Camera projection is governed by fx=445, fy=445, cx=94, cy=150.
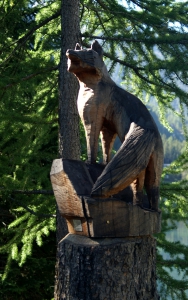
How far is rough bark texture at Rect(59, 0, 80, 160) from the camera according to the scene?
4.50m

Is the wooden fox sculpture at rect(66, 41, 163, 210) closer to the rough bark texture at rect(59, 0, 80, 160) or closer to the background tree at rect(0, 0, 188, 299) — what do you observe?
the rough bark texture at rect(59, 0, 80, 160)

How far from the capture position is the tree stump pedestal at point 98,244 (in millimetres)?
2875

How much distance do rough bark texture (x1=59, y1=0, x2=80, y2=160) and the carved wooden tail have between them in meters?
1.58

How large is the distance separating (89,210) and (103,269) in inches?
15.9

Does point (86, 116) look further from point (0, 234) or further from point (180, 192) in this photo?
point (0, 234)

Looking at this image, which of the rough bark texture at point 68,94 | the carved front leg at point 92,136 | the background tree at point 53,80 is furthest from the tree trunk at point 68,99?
the carved front leg at point 92,136

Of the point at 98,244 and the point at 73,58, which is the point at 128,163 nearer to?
the point at 98,244

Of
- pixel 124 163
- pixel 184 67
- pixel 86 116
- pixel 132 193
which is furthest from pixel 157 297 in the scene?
pixel 184 67

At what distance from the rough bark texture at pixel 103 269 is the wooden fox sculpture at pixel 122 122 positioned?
352 millimetres

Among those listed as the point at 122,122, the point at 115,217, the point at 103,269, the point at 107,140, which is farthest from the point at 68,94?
the point at 103,269

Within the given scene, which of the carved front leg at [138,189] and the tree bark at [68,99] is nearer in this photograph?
the carved front leg at [138,189]

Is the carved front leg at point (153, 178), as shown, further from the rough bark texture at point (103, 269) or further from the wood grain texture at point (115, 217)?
the rough bark texture at point (103, 269)

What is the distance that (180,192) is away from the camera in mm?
5359

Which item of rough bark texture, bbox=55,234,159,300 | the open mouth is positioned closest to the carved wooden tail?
rough bark texture, bbox=55,234,159,300
